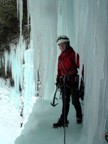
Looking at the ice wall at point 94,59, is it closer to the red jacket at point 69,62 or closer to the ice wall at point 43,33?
the red jacket at point 69,62

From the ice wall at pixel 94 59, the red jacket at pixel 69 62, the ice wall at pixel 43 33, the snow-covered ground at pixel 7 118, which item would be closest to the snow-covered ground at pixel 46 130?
the ice wall at pixel 94 59

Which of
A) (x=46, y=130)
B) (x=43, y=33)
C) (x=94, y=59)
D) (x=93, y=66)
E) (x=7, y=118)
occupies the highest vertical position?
(x=43, y=33)

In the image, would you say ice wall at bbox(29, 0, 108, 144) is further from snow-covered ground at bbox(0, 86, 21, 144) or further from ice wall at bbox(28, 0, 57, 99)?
snow-covered ground at bbox(0, 86, 21, 144)

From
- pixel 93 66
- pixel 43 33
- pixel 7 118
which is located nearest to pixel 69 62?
pixel 93 66

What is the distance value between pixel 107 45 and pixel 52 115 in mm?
2559

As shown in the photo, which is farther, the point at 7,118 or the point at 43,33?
the point at 7,118

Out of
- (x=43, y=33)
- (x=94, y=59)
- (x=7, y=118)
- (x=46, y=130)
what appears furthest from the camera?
(x=7, y=118)

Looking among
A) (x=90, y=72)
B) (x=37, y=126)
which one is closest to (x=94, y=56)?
(x=90, y=72)

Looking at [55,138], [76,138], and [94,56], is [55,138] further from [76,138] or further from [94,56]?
[94,56]

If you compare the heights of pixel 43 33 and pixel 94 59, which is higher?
pixel 43 33

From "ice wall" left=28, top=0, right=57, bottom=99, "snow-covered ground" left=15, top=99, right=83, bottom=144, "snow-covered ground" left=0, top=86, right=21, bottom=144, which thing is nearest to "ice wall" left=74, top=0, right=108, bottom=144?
"snow-covered ground" left=15, top=99, right=83, bottom=144

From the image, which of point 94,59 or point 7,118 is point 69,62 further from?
point 7,118

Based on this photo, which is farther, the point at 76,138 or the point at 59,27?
the point at 59,27

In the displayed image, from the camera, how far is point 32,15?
6.70 m
